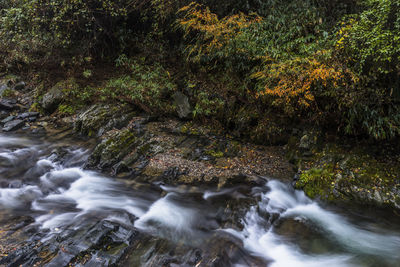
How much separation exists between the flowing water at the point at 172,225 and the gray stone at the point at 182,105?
2842mm

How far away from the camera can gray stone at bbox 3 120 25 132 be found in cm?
868

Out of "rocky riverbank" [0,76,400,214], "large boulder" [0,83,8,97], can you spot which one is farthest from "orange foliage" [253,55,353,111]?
"large boulder" [0,83,8,97]

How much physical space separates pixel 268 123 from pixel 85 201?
513cm

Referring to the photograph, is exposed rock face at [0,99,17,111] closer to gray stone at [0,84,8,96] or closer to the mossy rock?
gray stone at [0,84,8,96]

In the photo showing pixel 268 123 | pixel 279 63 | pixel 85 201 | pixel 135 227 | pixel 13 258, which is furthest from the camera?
pixel 268 123

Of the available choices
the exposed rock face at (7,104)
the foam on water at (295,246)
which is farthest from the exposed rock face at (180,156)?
the exposed rock face at (7,104)

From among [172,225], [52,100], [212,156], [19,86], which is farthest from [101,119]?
[19,86]

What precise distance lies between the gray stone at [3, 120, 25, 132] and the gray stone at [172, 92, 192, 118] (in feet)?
18.3

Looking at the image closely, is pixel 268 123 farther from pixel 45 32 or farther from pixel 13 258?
pixel 45 32

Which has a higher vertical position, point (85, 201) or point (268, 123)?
point (268, 123)

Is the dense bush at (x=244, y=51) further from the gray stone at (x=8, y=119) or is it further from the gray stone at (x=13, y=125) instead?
the gray stone at (x=13, y=125)

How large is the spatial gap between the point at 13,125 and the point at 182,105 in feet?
19.7

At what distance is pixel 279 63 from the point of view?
6.10 metres

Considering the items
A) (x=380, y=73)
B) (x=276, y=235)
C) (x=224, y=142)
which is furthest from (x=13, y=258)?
(x=380, y=73)
